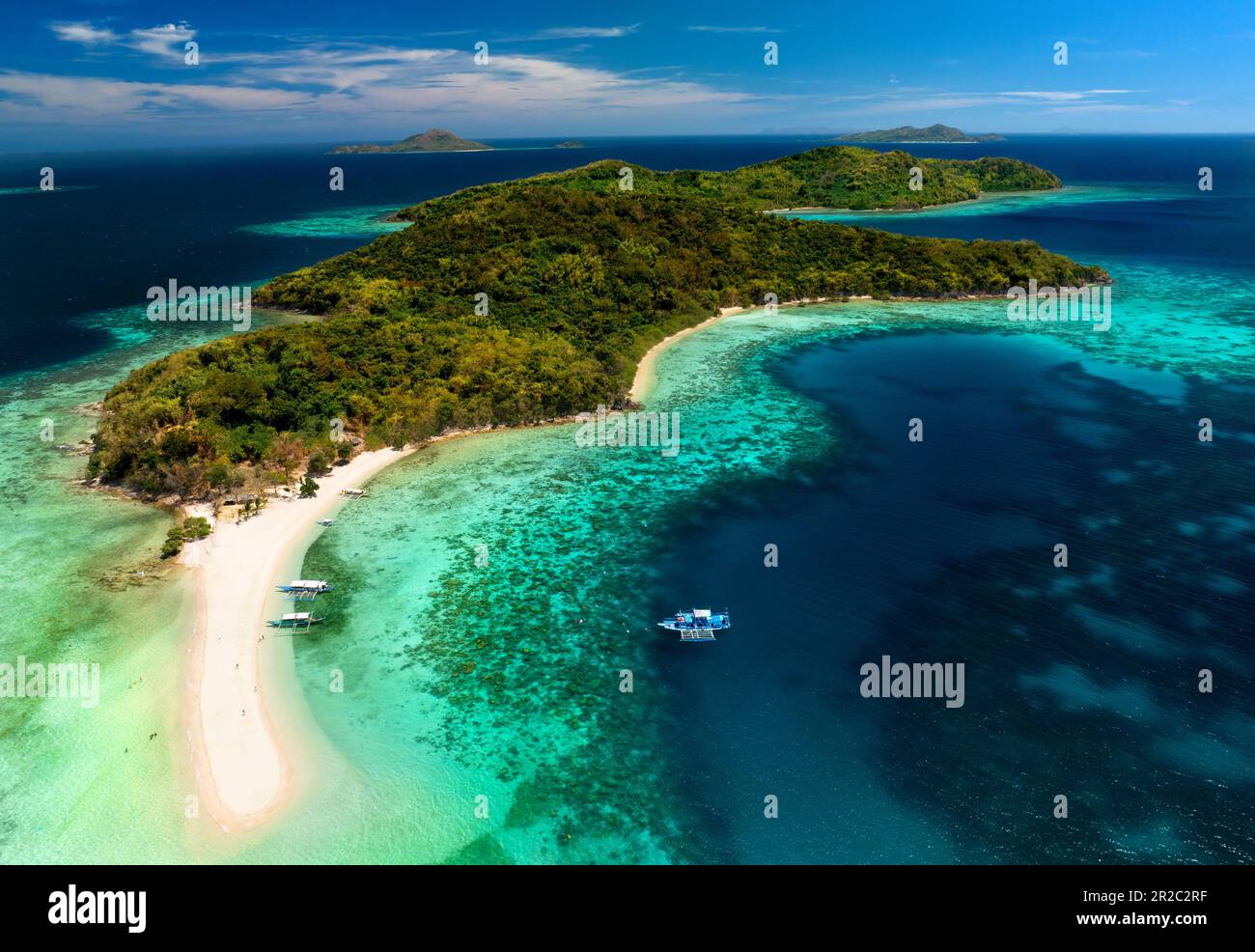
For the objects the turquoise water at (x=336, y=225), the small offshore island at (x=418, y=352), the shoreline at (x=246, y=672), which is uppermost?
the turquoise water at (x=336, y=225)

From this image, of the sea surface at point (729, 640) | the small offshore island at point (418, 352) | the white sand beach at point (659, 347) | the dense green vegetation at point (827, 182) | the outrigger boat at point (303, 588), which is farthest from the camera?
the dense green vegetation at point (827, 182)

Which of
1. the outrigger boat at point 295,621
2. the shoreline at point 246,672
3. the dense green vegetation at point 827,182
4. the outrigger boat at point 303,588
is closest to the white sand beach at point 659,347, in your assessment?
the shoreline at point 246,672

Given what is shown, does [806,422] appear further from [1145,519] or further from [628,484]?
[1145,519]

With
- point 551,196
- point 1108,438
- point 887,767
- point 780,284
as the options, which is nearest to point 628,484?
point 887,767

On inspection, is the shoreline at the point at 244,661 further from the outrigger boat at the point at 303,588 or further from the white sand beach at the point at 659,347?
the white sand beach at the point at 659,347

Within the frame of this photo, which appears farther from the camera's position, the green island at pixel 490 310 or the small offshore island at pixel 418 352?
the green island at pixel 490 310

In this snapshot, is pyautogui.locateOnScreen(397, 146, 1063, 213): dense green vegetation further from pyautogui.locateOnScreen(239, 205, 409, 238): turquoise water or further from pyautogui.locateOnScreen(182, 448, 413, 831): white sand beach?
pyautogui.locateOnScreen(182, 448, 413, 831): white sand beach
